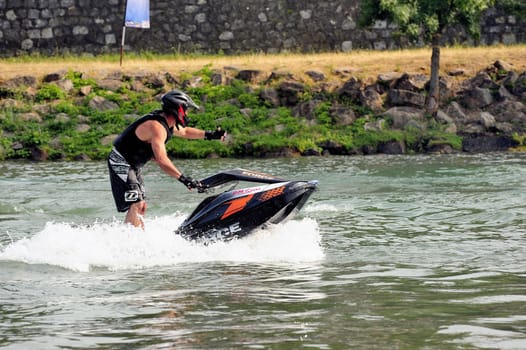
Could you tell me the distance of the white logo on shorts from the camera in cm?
1190

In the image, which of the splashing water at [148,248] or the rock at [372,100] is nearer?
the splashing water at [148,248]

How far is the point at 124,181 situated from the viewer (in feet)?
39.0

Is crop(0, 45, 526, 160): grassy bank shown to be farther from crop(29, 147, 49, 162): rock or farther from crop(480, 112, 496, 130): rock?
crop(480, 112, 496, 130): rock

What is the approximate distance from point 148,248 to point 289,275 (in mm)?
1927

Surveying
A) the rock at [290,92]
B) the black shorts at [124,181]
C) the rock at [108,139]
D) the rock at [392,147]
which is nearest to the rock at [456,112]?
the rock at [392,147]

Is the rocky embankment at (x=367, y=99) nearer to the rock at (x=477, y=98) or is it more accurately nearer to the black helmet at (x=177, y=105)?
the rock at (x=477, y=98)

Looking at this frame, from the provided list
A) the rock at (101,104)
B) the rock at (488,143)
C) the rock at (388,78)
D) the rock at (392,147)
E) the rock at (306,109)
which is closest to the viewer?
the rock at (488,143)

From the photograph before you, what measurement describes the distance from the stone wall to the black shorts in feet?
64.7

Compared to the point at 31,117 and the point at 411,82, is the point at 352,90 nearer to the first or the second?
the point at 411,82

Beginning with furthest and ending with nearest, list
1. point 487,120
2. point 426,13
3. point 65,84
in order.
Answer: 1. point 65,84
2. point 426,13
3. point 487,120

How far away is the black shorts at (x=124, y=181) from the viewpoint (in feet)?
39.0

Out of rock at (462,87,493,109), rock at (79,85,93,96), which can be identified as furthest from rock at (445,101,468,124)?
rock at (79,85,93,96)

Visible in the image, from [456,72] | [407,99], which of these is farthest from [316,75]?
[456,72]

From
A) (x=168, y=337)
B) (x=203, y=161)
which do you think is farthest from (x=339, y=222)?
(x=203, y=161)
